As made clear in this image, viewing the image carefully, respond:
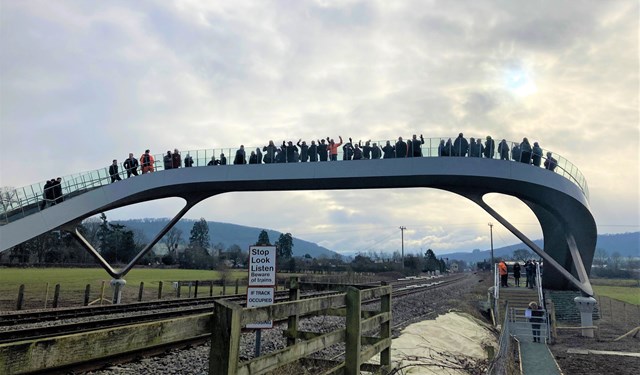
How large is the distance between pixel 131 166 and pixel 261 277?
22375 millimetres

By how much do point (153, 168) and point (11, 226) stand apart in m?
7.79

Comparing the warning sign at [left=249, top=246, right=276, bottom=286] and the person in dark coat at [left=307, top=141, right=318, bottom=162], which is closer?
the warning sign at [left=249, top=246, right=276, bottom=286]

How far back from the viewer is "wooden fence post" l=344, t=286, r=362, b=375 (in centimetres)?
586

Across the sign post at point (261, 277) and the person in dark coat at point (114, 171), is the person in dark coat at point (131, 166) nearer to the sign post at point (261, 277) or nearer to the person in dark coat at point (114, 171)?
the person in dark coat at point (114, 171)

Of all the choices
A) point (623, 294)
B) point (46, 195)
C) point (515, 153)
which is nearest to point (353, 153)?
point (515, 153)

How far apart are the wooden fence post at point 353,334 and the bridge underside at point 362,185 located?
1935 cm

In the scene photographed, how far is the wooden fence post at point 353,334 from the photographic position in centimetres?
586

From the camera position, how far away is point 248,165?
27438 millimetres

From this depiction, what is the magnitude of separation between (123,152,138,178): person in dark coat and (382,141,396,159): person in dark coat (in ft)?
47.9

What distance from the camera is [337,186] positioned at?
28125mm

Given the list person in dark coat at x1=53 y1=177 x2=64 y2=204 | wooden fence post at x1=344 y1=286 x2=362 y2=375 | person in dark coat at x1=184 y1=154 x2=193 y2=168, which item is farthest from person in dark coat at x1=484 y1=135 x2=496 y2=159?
person in dark coat at x1=53 y1=177 x2=64 y2=204

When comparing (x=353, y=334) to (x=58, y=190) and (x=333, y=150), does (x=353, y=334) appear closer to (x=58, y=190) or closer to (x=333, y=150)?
(x=333, y=150)

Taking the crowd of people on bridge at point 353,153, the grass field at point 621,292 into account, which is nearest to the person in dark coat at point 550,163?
the crowd of people on bridge at point 353,153

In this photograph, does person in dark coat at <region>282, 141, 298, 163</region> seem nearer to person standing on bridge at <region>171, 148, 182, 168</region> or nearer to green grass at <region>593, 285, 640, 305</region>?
person standing on bridge at <region>171, 148, 182, 168</region>
